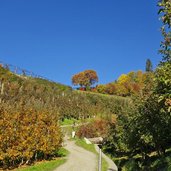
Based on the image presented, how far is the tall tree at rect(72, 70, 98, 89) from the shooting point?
158 meters

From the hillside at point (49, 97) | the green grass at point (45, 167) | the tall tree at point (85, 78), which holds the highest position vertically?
the tall tree at point (85, 78)

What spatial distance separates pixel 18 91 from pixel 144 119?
50.3 m

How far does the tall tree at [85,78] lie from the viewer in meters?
158

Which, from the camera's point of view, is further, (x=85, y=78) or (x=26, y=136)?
(x=85, y=78)

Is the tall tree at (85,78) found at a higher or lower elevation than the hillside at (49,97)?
higher

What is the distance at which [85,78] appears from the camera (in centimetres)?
15875

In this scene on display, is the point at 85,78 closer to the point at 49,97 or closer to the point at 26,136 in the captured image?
the point at 49,97

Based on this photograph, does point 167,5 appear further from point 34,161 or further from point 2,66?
point 2,66

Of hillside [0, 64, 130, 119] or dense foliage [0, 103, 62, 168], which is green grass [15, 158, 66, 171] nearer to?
dense foliage [0, 103, 62, 168]

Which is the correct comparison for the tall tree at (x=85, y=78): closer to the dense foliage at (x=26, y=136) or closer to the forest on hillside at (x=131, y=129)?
the forest on hillside at (x=131, y=129)

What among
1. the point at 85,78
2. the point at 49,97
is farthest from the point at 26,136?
the point at 85,78

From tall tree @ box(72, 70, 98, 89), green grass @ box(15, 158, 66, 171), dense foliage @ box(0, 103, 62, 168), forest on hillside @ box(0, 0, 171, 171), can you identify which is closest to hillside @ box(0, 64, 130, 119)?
forest on hillside @ box(0, 0, 171, 171)

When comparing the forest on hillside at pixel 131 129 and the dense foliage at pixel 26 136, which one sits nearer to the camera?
the forest on hillside at pixel 131 129

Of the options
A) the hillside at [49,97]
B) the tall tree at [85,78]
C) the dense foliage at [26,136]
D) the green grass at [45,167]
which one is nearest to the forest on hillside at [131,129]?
the dense foliage at [26,136]
